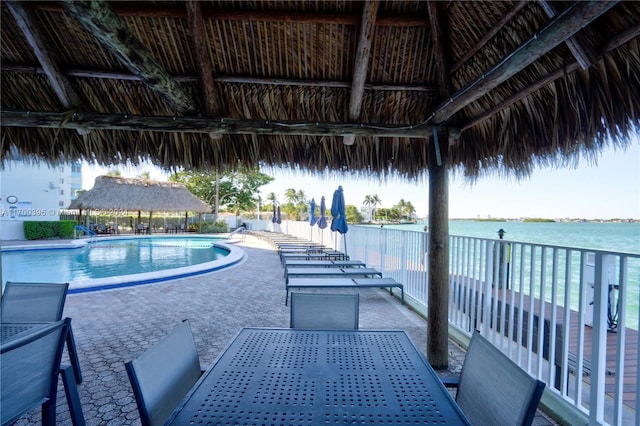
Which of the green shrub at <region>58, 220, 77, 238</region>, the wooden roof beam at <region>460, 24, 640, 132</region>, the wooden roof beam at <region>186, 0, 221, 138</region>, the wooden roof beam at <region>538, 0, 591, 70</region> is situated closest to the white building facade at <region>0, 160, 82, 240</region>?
the green shrub at <region>58, 220, 77, 238</region>

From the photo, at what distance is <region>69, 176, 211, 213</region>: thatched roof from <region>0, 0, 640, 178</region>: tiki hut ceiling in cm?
1762

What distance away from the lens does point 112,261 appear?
11758mm

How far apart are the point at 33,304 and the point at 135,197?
1966 centimetres

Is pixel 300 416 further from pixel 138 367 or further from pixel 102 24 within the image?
pixel 102 24

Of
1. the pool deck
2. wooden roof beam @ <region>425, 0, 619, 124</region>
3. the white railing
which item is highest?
wooden roof beam @ <region>425, 0, 619, 124</region>

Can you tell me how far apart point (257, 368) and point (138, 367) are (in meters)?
0.53

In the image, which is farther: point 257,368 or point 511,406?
point 257,368

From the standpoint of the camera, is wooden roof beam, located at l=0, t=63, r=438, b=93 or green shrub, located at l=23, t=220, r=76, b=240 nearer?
wooden roof beam, located at l=0, t=63, r=438, b=93

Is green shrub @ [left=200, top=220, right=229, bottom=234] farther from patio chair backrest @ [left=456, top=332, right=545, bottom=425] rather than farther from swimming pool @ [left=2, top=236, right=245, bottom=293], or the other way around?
patio chair backrest @ [left=456, top=332, right=545, bottom=425]

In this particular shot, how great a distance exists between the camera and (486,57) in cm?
263

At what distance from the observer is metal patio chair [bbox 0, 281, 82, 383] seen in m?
2.72

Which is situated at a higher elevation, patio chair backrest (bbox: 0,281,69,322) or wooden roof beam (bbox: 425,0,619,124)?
wooden roof beam (bbox: 425,0,619,124)

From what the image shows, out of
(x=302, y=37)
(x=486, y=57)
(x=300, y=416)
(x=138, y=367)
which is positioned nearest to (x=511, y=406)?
(x=300, y=416)

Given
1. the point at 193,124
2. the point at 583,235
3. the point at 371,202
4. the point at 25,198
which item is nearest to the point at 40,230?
the point at 25,198
